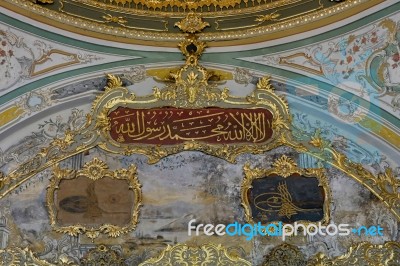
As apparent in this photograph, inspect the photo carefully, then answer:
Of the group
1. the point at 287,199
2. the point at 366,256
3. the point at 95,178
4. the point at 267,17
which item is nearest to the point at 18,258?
the point at 95,178

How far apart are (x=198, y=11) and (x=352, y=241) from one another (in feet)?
11.8

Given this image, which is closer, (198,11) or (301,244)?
(301,244)

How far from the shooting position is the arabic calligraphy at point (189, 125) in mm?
9586

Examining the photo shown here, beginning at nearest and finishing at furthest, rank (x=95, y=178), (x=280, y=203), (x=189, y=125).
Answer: (x=280, y=203), (x=95, y=178), (x=189, y=125)

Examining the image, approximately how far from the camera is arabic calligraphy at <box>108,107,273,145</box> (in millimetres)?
9586

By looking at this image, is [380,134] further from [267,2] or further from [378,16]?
[267,2]

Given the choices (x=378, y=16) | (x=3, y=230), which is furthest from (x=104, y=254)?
(x=378, y=16)

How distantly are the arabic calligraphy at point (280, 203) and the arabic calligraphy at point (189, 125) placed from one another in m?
0.74

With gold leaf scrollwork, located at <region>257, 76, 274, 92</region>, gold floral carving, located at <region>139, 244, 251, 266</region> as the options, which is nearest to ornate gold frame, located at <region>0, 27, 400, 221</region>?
gold leaf scrollwork, located at <region>257, 76, 274, 92</region>

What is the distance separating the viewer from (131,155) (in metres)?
9.48

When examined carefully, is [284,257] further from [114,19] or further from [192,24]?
[114,19]

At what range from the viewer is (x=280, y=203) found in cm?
910

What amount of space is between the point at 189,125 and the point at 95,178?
1.34 metres

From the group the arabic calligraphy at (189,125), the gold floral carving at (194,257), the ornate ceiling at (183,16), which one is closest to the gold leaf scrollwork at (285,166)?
the arabic calligraphy at (189,125)
